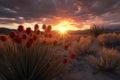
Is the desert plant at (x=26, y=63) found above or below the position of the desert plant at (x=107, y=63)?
above

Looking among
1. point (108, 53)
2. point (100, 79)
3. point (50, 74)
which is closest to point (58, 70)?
point (50, 74)

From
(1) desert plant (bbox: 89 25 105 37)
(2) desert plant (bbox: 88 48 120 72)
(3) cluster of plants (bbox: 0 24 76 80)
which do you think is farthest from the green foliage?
(1) desert plant (bbox: 89 25 105 37)

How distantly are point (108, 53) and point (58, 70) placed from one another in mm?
2947

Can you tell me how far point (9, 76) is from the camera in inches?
171

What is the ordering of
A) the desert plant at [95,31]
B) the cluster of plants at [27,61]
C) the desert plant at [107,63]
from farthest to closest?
the desert plant at [95,31]
the desert plant at [107,63]
the cluster of plants at [27,61]

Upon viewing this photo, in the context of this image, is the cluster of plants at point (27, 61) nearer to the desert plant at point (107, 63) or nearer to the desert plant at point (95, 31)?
the desert plant at point (107, 63)

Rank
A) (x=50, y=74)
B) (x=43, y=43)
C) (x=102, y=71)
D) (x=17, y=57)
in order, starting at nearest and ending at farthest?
1. (x=17, y=57)
2. (x=50, y=74)
3. (x=43, y=43)
4. (x=102, y=71)

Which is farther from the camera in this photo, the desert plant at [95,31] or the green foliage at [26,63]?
the desert plant at [95,31]

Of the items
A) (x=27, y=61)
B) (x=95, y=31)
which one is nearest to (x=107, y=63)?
(x=27, y=61)

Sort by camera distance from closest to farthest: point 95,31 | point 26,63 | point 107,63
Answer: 1. point 26,63
2. point 107,63
3. point 95,31

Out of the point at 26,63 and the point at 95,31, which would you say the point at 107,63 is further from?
the point at 95,31

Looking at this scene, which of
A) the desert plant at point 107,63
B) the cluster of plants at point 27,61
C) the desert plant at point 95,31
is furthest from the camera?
the desert plant at point 95,31

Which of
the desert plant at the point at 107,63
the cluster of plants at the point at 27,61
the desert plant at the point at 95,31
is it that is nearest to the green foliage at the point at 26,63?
the cluster of plants at the point at 27,61

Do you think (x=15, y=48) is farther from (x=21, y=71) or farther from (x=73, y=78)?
(x=73, y=78)
